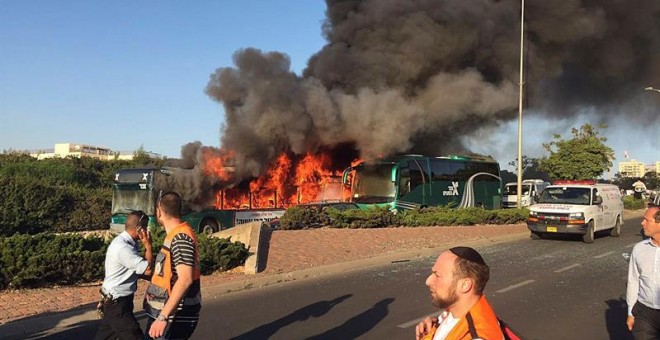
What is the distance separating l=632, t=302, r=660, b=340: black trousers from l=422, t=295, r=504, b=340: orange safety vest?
2.30 m

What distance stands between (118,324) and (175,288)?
1047 mm

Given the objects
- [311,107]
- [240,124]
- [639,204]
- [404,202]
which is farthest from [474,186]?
[639,204]

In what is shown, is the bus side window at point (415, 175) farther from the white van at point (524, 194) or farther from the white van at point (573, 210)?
the white van at point (524, 194)

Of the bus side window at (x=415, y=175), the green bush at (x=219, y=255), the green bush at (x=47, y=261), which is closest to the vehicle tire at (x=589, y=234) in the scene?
the bus side window at (x=415, y=175)

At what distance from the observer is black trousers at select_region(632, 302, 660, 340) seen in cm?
356

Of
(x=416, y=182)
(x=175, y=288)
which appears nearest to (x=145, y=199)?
(x=416, y=182)

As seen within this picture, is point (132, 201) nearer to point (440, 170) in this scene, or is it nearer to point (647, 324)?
point (440, 170)

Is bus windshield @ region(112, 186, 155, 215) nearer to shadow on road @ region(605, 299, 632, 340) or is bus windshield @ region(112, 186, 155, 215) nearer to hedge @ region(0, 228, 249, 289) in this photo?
hedge @ region(0, 228, 249, 289)

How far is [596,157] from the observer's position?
31.4 m

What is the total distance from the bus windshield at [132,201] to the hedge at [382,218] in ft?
13.3

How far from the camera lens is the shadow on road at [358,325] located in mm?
5563

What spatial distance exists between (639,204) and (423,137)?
738 inches

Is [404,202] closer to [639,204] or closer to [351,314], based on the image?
[351,314]

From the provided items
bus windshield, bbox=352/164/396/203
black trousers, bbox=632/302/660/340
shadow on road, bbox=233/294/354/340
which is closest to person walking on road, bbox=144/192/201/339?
shadow on road, bbox=233/294/354/340
